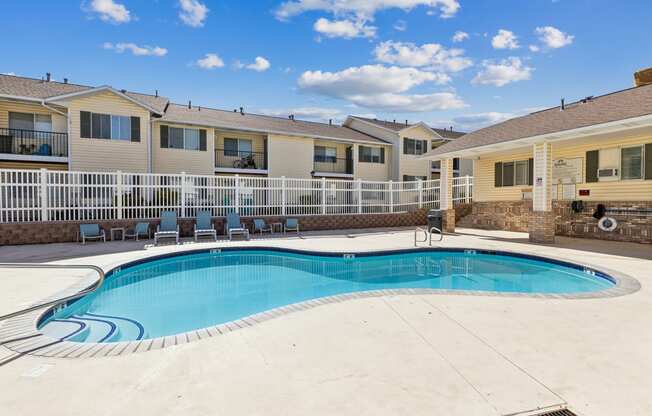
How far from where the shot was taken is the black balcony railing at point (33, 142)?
1638cm

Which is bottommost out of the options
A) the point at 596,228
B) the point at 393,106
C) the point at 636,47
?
the point at 596,228

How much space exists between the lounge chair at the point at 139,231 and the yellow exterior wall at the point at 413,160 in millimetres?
19225

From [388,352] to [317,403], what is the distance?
1171mm

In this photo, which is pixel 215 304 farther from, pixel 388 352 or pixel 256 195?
pixel 256 195

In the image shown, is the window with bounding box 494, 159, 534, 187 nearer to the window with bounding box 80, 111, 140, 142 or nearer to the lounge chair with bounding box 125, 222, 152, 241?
the lounge chair with bounding box 125, 222, 152, 241

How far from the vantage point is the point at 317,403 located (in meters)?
2.70

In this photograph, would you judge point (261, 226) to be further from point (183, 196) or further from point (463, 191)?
→ point (463, 191)

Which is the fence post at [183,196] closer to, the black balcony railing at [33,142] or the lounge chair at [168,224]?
the lounge chair at [168,224]

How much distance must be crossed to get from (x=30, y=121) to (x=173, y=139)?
6.44 m

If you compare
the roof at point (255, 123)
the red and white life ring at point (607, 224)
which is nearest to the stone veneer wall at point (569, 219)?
the red and white life ring at point (607, 224)

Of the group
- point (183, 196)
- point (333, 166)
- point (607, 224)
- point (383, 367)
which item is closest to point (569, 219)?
point (607, 224)

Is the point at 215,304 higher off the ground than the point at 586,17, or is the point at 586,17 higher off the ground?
the point at 586,17

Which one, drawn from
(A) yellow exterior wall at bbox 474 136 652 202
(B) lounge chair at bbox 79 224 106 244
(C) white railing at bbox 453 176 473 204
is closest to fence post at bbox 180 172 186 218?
(B) lounge chair at bbox 79 224 106 244

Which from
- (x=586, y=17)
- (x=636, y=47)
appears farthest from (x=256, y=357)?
(x=636, y=47)
